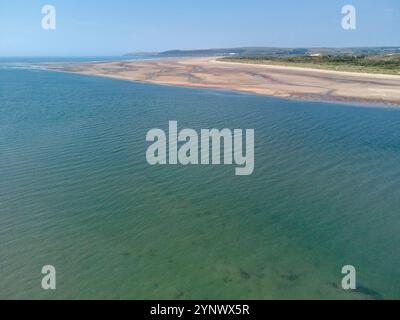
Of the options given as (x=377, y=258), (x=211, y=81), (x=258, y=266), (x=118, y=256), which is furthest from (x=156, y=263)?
(x=211, y=81)

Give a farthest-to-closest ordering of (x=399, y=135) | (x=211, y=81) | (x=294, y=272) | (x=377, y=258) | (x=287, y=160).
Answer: (x=211, y=81), (x=399, y=135), (x=287, y=160), (x=377, y=258), (x=294, y=272)

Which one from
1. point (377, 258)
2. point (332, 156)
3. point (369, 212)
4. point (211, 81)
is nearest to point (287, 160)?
point (332, 156)

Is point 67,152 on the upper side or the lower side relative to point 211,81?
lower

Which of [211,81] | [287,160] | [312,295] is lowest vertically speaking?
[312,295]

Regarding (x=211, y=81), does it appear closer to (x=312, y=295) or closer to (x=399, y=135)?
(x=399, y=135)
